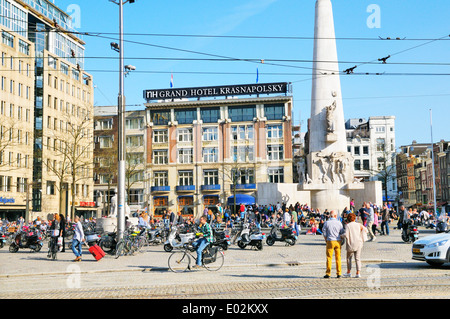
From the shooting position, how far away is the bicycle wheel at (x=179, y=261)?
14.9 m

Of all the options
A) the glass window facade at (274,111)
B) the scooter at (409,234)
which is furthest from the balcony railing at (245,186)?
the scooter at (409,234)

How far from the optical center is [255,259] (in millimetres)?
17859

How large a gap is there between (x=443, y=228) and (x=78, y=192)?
5477 cm

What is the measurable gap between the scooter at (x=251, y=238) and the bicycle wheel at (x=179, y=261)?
6454 mm

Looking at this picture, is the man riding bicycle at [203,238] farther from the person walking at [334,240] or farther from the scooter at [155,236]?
the scooter at [155,236]

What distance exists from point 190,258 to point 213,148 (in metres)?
56.5

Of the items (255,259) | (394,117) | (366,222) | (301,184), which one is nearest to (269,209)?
(301,184)

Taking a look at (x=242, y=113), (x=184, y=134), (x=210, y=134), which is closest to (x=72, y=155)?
(x=184, y=134)

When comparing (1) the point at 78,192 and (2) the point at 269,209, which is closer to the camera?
(2) the point at 269,209

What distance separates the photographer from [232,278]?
1320 cm

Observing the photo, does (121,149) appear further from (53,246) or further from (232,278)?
(232,278)

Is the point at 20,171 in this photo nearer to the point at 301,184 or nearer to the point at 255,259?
the point at 301,184
